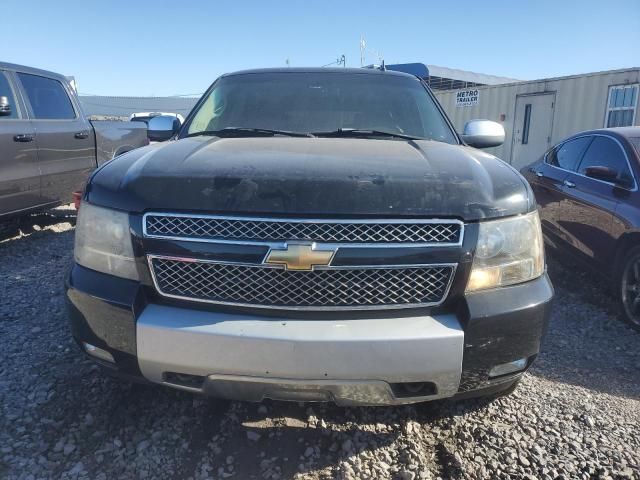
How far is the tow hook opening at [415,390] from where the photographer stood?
74.5 inches

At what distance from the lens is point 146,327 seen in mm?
1848

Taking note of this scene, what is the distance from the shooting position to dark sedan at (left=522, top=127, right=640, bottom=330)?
4008 mm

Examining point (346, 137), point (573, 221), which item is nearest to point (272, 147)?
point (346, 137)

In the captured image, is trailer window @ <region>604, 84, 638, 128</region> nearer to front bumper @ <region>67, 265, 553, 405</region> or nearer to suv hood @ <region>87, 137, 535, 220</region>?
suv hood @ <region>87, 137, 535, 220</region>

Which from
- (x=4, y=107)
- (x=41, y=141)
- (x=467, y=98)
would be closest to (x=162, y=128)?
(x=4, y=107)

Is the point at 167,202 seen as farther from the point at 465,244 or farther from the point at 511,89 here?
the point at 511,89

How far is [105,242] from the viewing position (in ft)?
6.61

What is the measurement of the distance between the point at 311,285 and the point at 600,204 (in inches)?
144

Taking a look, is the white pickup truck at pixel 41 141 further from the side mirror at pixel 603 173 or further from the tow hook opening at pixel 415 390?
the side mirror at pixel 603 173

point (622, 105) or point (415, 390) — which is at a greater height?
point (622, 105)

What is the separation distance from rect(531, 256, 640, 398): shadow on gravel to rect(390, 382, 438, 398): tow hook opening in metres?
1.48

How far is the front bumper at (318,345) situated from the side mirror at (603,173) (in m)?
2.97

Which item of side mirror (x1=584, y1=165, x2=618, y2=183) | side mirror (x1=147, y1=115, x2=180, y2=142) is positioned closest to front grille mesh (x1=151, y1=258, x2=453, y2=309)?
side mirror (x1=147, y1=115, x2=180, y2=142)

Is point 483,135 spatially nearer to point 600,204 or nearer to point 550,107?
point 600,204
